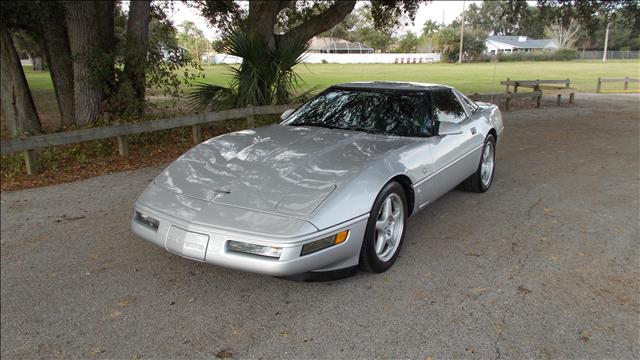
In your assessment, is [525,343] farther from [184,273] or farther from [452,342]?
[184,273]

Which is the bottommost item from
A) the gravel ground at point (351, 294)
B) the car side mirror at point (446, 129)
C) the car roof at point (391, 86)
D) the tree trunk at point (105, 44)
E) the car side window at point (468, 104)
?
the gravel ground at point (351, 294)

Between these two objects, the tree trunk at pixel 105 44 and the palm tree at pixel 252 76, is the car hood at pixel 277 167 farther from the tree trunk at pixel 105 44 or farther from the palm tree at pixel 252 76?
the tree trunk at pixel 105 44

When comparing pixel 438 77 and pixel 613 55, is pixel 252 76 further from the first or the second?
pixel 613 55

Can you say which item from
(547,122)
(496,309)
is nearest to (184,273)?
(496,309)

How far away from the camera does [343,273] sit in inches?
126

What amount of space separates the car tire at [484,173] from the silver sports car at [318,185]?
0.52 metres

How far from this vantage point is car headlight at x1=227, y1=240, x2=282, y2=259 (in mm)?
2834

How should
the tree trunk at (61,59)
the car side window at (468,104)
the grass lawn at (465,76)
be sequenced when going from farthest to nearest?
the grass lawn at (465,76)
the tree trunk at (61,59)
the car side window at (468,104)

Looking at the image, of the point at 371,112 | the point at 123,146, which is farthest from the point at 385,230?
the point at 123,146

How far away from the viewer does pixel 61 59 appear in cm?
914

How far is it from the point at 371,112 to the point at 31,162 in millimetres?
4432

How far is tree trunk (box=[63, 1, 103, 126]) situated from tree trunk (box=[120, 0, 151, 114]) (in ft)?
1.68

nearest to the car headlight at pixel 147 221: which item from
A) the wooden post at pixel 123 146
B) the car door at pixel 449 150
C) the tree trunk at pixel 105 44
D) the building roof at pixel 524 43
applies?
the car door at pixel 449 150

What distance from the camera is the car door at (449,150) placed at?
420cm
